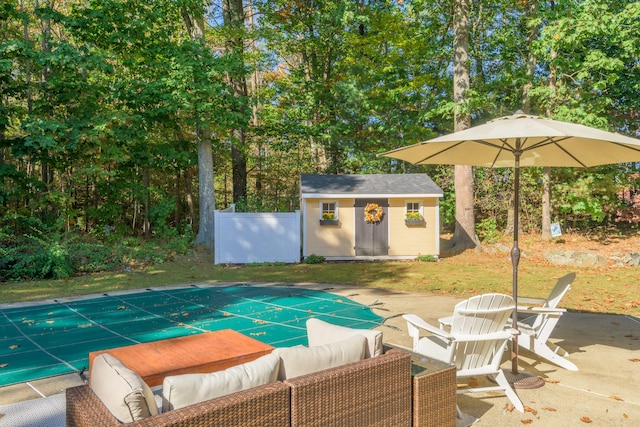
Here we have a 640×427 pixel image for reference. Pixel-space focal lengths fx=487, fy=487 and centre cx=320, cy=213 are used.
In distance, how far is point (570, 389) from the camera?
4215 mm

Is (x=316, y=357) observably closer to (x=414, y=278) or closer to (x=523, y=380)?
(x=523, y=380)

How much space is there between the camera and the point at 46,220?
13.8m

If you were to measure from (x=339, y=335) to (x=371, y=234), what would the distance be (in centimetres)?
1093

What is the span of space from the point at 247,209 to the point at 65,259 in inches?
226

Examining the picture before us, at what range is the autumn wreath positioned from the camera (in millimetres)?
14018

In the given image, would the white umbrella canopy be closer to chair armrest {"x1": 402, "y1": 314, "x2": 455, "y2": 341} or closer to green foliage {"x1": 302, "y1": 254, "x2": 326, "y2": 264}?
chair armrest {"x1": 402, "y1": 314, "x2": 455, "y2": 341}

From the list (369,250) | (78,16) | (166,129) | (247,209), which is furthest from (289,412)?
(166,129)

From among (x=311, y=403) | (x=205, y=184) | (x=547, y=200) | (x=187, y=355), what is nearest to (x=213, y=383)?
(x=311, y=403)

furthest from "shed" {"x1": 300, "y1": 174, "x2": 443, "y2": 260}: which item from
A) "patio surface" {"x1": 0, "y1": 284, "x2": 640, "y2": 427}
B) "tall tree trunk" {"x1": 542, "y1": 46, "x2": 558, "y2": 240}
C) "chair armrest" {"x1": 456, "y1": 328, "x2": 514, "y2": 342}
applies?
"chair armrest" {"x1": 456, "y1": 328, "x2": 514, "y2": 342}

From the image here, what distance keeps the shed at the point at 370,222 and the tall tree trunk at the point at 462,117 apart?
1.23m

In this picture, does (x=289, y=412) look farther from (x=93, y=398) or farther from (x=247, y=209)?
(x=247, y=209)

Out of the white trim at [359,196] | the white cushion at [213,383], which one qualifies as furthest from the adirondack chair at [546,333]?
the white trim at [359,196]

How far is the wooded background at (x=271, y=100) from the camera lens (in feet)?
45.3

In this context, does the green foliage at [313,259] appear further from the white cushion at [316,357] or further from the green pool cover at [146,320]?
the white cushion at [316,357]
